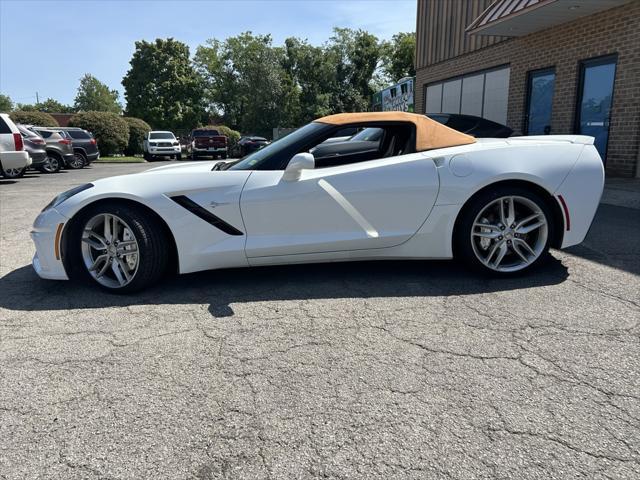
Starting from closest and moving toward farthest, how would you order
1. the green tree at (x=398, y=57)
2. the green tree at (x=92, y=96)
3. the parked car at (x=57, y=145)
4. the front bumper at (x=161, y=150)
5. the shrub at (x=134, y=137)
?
the parked car at (x=57, y=145) < the front bumper at (x=161, y=150) < the shrub at (x=134, y=137) < the green tree at (x=398, y=57) < the green tree at (x=92, y=96)

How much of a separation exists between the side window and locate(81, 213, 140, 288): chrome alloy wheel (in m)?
1.51

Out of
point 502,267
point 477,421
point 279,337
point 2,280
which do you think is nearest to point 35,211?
point 2,280

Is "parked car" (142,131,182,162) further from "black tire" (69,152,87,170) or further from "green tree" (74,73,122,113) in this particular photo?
"green tree" (74,73,122,113)

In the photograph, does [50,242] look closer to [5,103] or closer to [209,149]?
[209,149]

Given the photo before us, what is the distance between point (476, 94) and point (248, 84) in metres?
38.1

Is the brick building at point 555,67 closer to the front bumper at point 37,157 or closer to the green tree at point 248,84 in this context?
the front bumper at point 37,157

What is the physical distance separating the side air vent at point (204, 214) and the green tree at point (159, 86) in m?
51.4

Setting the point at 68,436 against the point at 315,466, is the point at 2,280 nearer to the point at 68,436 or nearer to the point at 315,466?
the point at 68,436

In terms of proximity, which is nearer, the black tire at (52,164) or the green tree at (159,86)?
the black tire at (52,164)

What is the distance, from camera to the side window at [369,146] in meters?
3.86

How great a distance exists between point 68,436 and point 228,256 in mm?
1728

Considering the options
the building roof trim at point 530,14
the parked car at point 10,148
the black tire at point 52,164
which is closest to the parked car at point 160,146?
the black tire at point 52,164

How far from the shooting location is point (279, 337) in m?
2.86

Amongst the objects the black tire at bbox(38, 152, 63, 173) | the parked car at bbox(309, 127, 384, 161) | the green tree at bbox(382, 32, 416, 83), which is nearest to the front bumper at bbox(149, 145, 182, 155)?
the black tire at bbox(38, 152, 63, 173)
